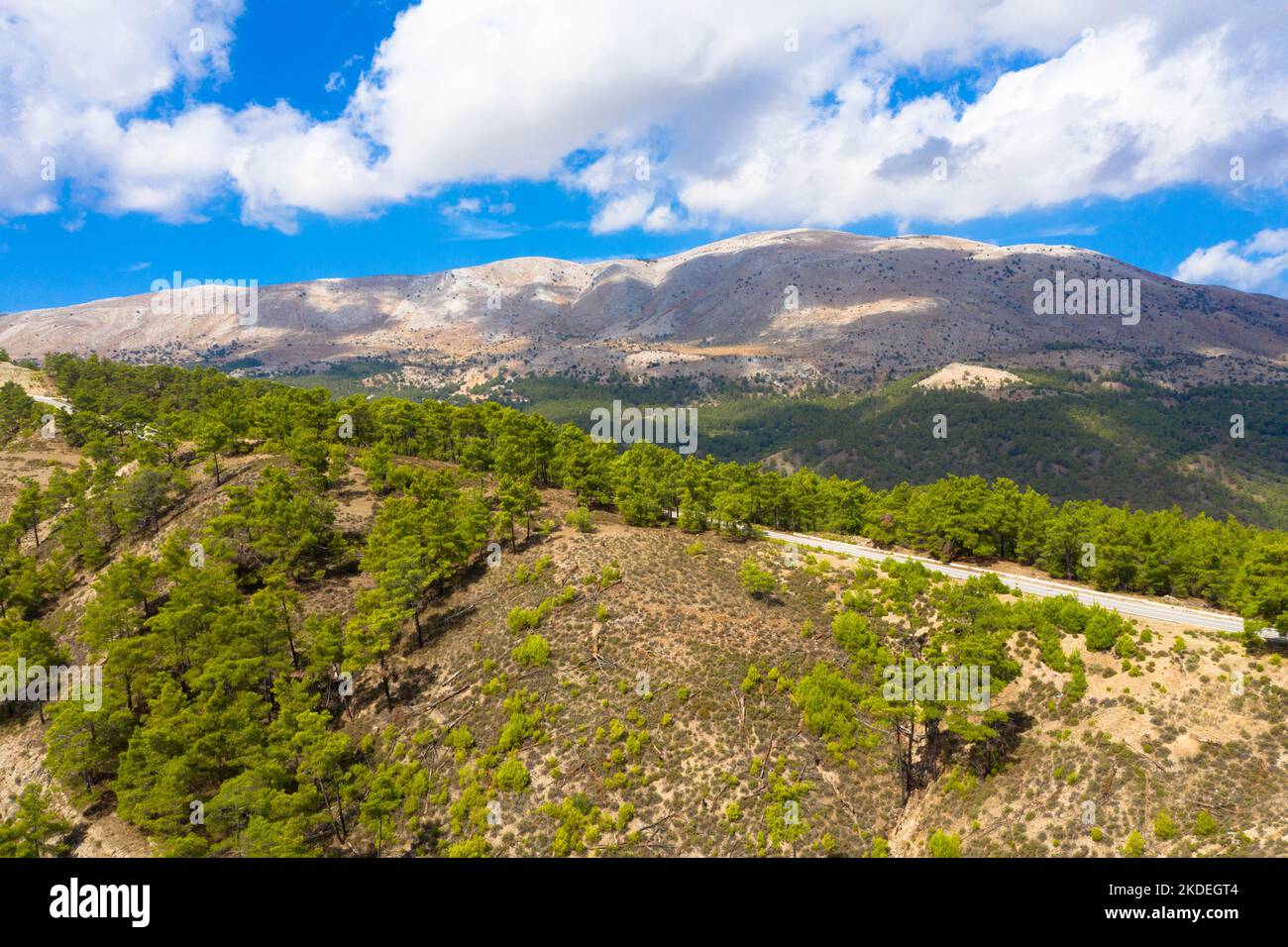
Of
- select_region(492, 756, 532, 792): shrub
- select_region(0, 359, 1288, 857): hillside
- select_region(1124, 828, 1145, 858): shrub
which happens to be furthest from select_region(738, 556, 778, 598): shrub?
select_region(1124, 828, 1145, 858): shrub

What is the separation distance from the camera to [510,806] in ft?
131

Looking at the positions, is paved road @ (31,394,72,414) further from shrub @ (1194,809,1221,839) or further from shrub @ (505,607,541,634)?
shrub @ (1194,809,1221,839)

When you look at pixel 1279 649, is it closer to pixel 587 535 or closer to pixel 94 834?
pixel 587 535

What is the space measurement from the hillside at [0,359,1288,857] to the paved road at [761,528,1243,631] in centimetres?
274

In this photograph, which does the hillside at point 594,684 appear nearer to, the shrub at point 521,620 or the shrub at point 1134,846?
the shrub at point 521,620

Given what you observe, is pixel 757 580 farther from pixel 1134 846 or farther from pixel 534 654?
pixel 1134 846

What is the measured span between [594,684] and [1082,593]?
4186cm

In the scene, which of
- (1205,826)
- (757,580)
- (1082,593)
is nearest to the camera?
(1205,826)

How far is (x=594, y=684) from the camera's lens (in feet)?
154

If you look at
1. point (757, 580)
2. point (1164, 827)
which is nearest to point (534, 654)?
point (757, 580)

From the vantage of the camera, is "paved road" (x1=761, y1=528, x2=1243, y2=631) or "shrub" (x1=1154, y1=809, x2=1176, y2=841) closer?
"shrub" (x1=1154, y1=809, x2=1176, y2=841)

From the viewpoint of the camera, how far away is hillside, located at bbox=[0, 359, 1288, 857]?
1411 inches
